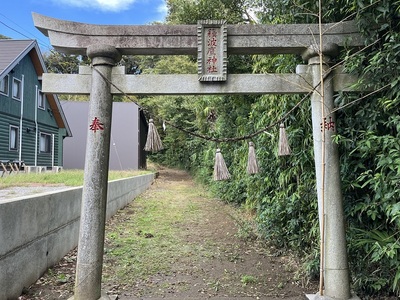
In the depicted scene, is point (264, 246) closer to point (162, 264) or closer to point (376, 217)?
point (162, 264)

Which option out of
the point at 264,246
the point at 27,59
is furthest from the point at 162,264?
the point at 27,59

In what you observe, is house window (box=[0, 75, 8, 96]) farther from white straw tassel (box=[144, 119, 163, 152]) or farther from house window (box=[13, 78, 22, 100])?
white straw tassel (box=[144, 119, 163, 152])

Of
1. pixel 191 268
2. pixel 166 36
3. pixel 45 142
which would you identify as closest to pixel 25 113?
pixel 45 142

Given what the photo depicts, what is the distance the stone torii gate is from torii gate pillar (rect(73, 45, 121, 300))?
0.01 metres

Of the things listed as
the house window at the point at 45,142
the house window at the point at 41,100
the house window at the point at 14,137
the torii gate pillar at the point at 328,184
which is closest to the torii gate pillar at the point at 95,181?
the torii gate pillar at the point at 328,184

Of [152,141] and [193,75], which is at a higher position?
[193,75]

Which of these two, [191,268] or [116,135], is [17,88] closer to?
[116,135]

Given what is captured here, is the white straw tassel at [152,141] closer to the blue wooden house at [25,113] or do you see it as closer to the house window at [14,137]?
the blue wooden house at [25,113]

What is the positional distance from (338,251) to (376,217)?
56 cm

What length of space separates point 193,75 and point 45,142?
1571 centimetres

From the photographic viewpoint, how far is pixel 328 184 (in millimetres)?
3285

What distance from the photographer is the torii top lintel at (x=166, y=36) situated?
11.4 feet

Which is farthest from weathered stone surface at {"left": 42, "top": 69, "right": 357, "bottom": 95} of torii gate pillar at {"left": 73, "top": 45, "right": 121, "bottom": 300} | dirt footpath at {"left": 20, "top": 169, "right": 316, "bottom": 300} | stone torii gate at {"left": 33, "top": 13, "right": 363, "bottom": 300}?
dirt footpath at {"left": 20, "top": 169, "right": 316, "bottom": 300}

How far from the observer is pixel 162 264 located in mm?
4926
